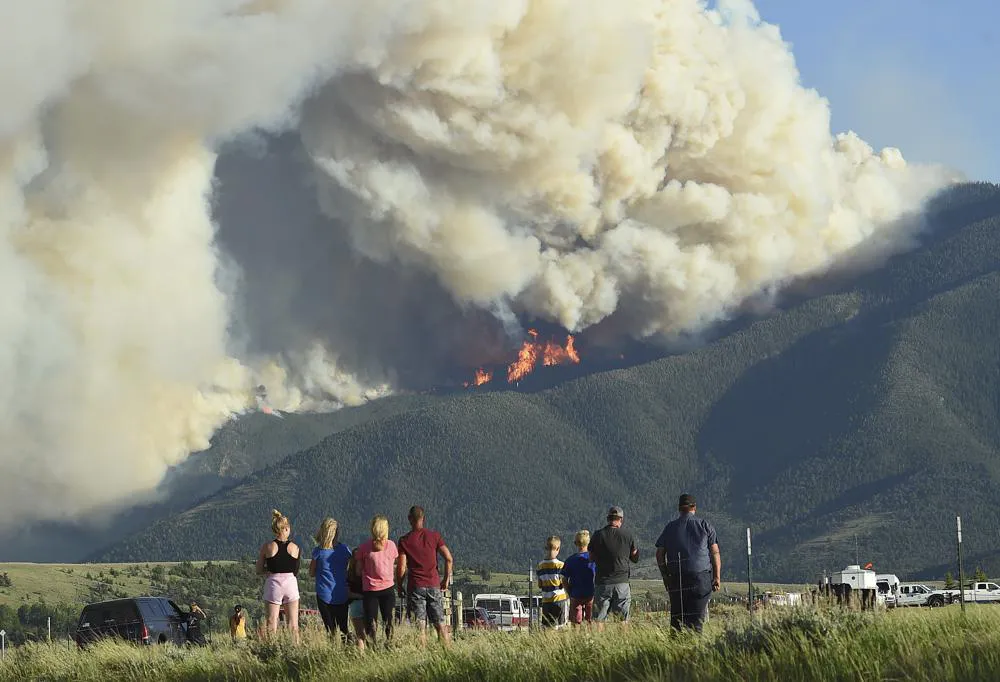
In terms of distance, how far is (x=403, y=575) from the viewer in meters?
23.5

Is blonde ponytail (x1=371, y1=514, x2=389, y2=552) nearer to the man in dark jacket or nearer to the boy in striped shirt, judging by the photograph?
the man in dark jacket

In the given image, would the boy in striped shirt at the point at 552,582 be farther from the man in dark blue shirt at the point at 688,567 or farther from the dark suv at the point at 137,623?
the dark suv at the point at 137,623

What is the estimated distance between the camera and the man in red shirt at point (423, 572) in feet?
77.2

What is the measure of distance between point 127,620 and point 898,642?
2180cm

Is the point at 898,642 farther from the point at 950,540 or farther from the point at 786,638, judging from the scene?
the point at 950,540

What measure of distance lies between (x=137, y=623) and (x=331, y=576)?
11.1m

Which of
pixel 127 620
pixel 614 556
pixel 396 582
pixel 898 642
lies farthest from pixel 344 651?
pixel 127 620

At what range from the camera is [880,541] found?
197750 millimetres

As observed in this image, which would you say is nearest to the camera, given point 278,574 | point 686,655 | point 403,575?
point 686,655

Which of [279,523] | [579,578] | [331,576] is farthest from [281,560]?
[579,578]

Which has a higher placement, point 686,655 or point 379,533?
point 379,533

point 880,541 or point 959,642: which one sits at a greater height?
point 880,541

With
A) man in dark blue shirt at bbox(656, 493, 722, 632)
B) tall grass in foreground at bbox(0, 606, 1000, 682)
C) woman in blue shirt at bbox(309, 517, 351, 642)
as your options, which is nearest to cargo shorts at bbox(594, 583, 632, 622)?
tall grass in foreground at bbox(0, 606, 1000, 682)

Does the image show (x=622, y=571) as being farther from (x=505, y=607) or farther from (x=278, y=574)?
(x=505, y=607)
